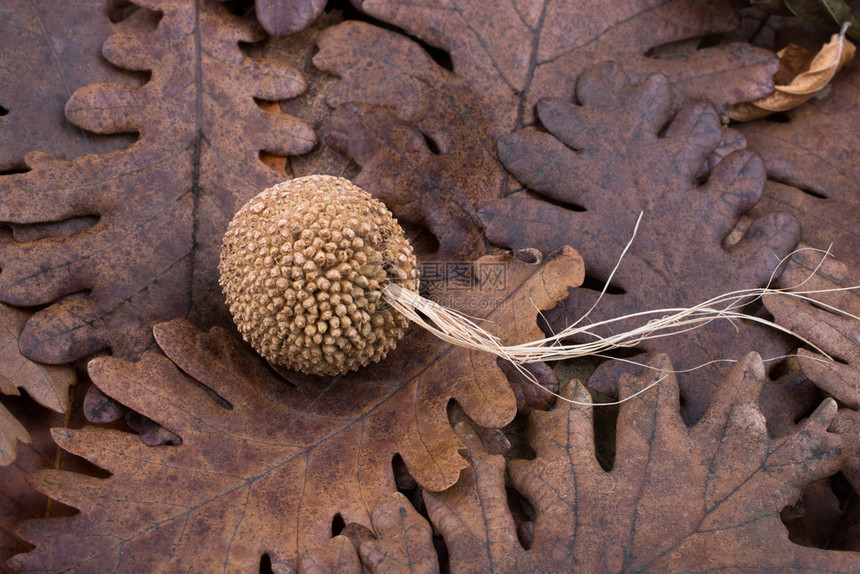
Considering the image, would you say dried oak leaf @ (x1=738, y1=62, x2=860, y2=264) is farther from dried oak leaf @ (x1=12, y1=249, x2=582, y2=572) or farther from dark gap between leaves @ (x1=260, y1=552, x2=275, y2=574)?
dark gap between leaves @ (x1=260, y1=552, x2=275, y2=574)

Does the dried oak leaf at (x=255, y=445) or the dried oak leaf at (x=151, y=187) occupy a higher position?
the dried oak leaf at (x=151, y=187)

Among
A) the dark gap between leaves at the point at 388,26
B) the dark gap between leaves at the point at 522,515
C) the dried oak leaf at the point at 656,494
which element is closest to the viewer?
the dried oak leaf at the point at 656,494

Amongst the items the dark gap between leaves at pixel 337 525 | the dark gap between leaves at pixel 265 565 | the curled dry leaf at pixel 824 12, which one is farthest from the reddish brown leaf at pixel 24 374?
the curled dry leaf at pixel 824 12

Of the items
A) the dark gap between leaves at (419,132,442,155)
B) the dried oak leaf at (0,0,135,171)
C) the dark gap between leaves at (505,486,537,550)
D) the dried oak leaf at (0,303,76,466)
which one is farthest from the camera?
the dark gap between leaves at (419,132,442,155)

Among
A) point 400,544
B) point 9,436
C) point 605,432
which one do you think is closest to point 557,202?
point 605,432

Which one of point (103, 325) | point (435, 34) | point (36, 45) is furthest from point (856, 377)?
point (36, 45)

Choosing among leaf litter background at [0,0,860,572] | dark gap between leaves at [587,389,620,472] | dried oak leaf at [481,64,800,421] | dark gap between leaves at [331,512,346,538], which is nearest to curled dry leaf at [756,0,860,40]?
leaf litter background at [0,0,860,572]

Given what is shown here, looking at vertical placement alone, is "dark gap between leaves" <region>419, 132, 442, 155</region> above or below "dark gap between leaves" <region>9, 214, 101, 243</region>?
above

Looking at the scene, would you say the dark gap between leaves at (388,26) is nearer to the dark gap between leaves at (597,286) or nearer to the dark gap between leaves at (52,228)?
the dark gap between leaves at (597,286)
